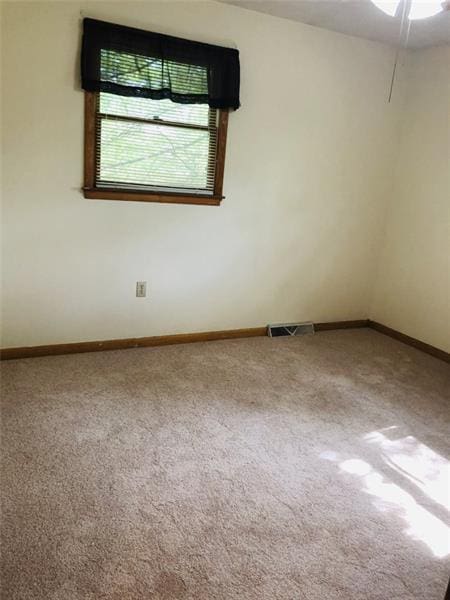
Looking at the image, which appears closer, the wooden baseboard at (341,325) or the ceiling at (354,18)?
the ceiling at (354,18)

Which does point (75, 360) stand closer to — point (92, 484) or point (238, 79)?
point (92, 484)

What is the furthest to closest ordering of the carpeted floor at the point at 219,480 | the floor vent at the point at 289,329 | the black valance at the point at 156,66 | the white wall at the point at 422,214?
1. the floor vent at the point at 289,329
2. the white wall at the point at 422,214
3. the black valance at the point at 156,66
4. the carpeted floor at the point at 219,480

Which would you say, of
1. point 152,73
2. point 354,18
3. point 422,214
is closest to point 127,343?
point 152,73

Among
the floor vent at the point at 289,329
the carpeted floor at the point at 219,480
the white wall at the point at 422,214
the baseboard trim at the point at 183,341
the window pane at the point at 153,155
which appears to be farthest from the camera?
the floor vent at the point at 289,329

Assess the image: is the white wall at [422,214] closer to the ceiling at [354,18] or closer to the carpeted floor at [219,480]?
the ceiling at [354,18]

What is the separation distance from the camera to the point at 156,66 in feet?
9.39

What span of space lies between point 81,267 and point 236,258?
3.92 ft

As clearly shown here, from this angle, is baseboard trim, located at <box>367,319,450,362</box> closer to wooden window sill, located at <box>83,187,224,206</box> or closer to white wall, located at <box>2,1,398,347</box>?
white wall, located at <box>2,1,398,347</box>

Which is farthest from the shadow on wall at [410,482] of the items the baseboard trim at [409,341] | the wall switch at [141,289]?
the wall switch at [141,289]

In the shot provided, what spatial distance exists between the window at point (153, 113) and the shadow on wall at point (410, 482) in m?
2.04

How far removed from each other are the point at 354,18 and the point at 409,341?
2.59 metres

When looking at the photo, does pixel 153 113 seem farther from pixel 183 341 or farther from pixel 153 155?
pixel 183 341

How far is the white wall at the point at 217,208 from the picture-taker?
2711 mm

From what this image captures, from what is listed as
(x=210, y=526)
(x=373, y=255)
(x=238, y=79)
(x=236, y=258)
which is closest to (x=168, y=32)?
(x=238, y=79)
